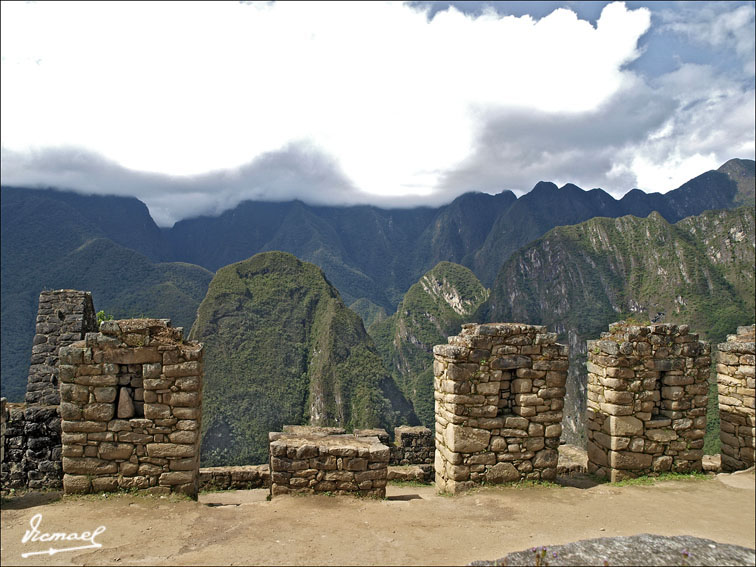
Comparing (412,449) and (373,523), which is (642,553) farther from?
(412,449)

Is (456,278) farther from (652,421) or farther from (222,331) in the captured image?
(652,421)

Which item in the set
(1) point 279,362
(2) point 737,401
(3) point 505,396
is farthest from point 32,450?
(1) point 279,362

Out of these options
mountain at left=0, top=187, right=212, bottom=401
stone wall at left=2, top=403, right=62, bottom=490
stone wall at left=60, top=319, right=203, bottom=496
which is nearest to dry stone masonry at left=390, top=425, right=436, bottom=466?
stone wall at left=60, top=319, right=203, bottom=496

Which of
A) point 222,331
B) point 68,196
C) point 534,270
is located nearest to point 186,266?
point 222,331

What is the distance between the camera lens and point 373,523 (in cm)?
655

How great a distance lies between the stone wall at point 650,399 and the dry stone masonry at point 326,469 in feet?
13.4

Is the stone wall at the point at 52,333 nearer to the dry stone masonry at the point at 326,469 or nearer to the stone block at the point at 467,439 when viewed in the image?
the dry stone masonry at the point at 326,469

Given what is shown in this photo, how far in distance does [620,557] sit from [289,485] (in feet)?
15.7

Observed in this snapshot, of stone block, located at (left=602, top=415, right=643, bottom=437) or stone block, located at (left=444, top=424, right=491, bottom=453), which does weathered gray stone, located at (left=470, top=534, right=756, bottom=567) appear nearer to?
stone block, located at (left=444, top=424, right=491, bottom=453)

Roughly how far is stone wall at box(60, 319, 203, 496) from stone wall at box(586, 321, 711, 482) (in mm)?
6982

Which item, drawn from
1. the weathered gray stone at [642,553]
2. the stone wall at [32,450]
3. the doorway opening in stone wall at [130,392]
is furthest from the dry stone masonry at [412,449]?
the stone wall at [32,450]

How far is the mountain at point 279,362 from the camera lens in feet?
244

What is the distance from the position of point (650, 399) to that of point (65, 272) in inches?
6001

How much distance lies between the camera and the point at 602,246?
146 m
